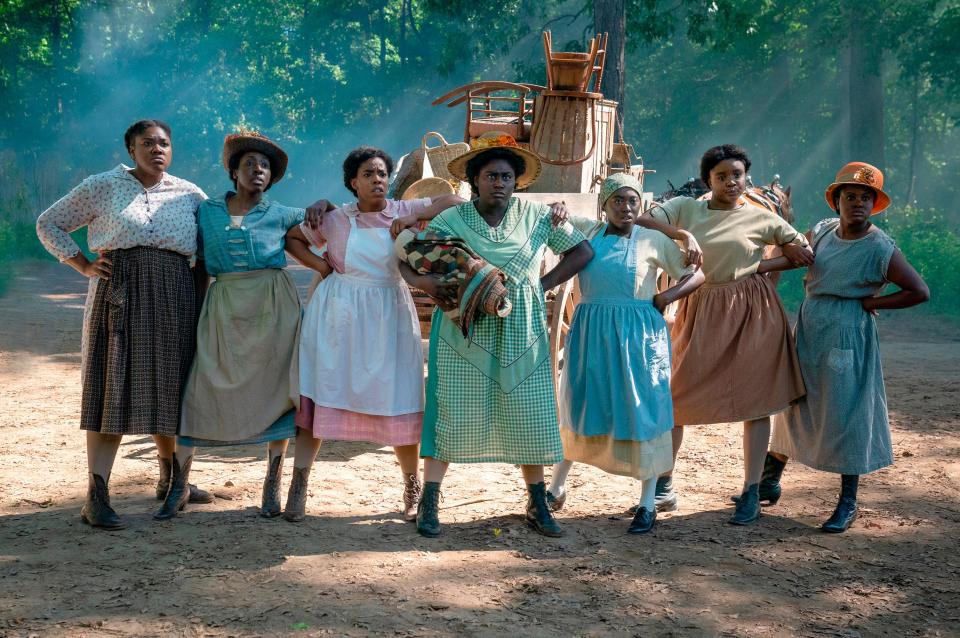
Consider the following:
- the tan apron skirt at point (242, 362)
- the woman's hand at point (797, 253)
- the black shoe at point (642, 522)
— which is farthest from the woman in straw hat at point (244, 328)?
the woman's hand at point (797, 253)

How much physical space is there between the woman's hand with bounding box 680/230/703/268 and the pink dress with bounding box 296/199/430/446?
134cm

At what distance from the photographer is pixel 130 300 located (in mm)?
4461

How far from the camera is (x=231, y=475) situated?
18.2 feet

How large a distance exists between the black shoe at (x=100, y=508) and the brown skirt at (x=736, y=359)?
2819 millimetres

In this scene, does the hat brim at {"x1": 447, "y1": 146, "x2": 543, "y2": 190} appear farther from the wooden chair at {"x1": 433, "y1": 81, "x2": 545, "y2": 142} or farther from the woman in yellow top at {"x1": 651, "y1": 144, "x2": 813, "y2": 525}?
the wooden chair at {"x1": 433, "y1": 81, "x2": 545, "y2": 142}

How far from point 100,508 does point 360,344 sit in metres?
1.46

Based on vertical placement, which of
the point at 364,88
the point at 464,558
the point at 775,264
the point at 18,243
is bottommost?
the point at 464,558

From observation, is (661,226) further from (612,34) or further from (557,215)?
(612,34)

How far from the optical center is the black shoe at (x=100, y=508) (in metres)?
4.46

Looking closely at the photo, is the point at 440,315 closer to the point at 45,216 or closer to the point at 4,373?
the point at 45,216

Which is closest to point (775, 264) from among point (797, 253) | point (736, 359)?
point (797, 253)

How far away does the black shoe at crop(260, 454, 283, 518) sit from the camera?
15.3 ft

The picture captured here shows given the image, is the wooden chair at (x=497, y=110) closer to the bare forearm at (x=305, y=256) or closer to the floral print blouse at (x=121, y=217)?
the bare forearm at (x=305, y=256)

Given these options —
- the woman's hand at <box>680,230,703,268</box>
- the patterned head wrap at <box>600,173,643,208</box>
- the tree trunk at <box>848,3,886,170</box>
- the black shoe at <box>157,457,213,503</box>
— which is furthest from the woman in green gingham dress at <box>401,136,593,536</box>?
the tree trunk at <box>848,3,886,170</box>
